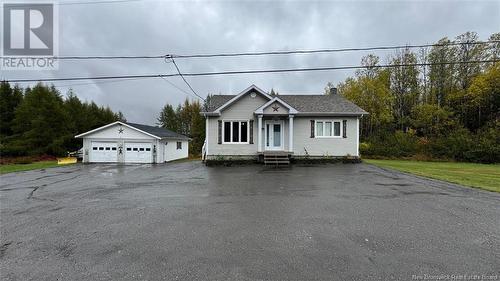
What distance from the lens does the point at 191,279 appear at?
271 centimetres

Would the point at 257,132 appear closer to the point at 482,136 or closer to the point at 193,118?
the point at 482,136

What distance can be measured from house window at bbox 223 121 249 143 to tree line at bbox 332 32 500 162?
13732 mm

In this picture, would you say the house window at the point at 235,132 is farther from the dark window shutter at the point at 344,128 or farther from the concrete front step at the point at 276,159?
the dark window shutter at the point at 344,128

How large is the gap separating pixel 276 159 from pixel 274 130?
253cm

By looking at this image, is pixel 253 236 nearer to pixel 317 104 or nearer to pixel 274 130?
pixel 274 130

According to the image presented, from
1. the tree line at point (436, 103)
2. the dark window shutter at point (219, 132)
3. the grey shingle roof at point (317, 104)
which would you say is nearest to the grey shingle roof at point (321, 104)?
the grey shingle roof at point (317, 104)

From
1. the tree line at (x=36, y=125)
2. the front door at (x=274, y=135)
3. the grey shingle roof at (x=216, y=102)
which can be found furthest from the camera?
the tree line at (x=36, y=125)

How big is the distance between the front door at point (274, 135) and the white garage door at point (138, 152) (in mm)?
12455

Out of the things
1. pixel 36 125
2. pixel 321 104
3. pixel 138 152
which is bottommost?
pixel 138 152

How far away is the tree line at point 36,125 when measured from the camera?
27.4m

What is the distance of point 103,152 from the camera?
71.3 ft

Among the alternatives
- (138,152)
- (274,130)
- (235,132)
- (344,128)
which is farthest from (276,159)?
(138,152)

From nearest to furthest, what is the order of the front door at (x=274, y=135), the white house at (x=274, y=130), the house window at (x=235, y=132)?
the white house at (x=274, y=130) < the house window at (x=235, y=132) < the front door at (x=274, y=135)

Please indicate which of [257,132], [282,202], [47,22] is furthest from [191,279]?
[47,22]
